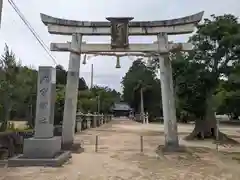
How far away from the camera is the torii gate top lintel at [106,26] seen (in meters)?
15.0

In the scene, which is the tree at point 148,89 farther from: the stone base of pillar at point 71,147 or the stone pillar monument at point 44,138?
the stone pillar monument at point 44,138

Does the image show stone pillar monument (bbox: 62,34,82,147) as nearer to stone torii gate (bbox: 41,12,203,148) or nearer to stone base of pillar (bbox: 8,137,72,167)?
stone torii gate (bbox: 41,12,203,148)

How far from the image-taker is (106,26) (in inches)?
595

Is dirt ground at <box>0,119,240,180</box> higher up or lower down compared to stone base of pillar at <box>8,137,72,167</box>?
lower down

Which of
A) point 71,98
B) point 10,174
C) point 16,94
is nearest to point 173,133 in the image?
point 71,98

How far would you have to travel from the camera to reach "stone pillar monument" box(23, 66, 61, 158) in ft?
33.9

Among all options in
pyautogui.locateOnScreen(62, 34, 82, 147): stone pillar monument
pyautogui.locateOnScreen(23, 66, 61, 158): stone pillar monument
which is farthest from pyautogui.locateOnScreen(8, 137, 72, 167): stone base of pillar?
pyautogui.locateOnScreen(62, 34, 82, 147): stone pillar monument

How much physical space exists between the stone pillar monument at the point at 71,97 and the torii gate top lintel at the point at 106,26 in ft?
1.51

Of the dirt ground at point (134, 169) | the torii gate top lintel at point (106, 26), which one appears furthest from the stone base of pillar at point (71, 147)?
the torii gate top lintel at point (106, 26)

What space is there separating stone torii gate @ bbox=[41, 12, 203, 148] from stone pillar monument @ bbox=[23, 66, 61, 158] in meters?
3.28

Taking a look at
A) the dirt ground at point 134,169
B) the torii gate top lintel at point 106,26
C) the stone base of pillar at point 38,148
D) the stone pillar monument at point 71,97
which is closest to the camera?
the dirt ground at point 134,169

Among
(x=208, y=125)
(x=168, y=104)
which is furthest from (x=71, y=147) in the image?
(x=208, y=125)

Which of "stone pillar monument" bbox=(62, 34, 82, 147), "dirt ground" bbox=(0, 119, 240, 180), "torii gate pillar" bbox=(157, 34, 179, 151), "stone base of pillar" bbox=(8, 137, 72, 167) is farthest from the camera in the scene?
"torii gate pillar" bbox=(157, 34, 179, 151)

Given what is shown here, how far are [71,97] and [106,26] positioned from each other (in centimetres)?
350
